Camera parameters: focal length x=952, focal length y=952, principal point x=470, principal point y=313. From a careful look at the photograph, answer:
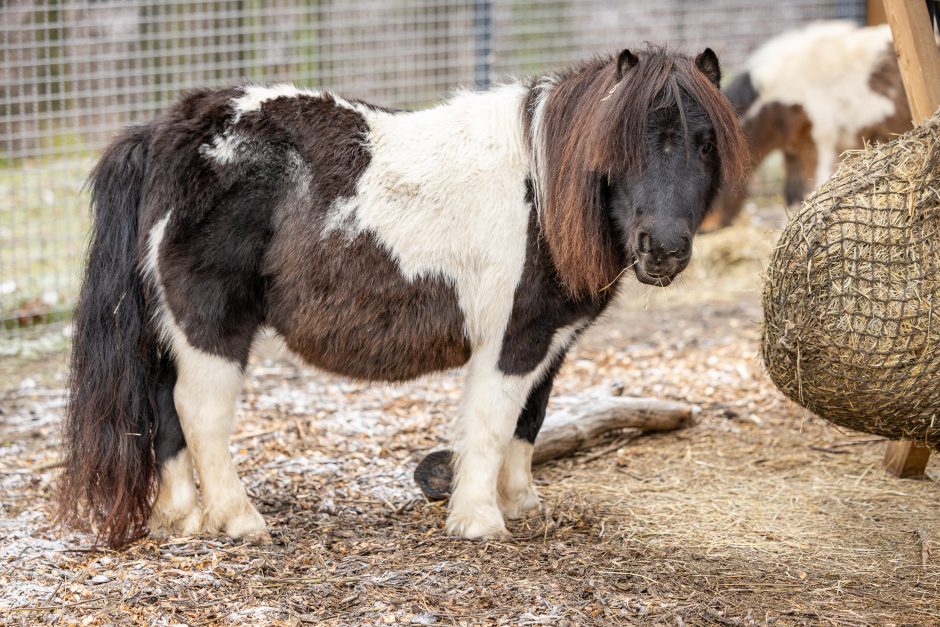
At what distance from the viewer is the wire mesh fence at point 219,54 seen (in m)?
7.27

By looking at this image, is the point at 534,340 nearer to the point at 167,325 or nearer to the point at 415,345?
the point at 415,345

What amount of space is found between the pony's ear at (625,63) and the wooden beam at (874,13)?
20.8 ft

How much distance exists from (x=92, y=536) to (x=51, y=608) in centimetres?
72

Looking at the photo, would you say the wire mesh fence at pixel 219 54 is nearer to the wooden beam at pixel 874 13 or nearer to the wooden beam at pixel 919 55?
the wooden beam at pixel 874 13

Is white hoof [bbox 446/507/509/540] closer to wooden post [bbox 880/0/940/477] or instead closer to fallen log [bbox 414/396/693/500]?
fallen log [bbox 414/396/693/500]

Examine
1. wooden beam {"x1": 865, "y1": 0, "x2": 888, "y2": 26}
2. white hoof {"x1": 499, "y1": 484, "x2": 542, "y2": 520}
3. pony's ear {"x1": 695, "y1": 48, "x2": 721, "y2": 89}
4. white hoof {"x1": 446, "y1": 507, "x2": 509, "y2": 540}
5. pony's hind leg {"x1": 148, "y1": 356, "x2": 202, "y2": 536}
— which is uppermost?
wooden beam {"x1": 865, "y1": 0, "x2": 888, "y2": 26}

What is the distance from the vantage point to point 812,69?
24.6ft

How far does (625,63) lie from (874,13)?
6.85m

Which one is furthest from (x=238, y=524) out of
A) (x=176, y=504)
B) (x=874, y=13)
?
(x=874, y=13)

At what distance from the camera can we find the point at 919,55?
12.4ft

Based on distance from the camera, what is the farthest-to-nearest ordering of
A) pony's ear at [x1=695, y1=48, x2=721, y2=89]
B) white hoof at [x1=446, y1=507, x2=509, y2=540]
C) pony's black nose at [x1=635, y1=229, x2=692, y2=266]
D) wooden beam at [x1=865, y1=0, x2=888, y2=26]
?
wooden beam at [x1=865, y1=0, x2=888, y2=26] < white hoof at [x1=446, y1=507, x2=509, y2=540] < pony's ear at [x1=695, y1=48, x2=721, y2=89] < pony's black nose at [x1=635, y1=229, x2=692, y2=266]

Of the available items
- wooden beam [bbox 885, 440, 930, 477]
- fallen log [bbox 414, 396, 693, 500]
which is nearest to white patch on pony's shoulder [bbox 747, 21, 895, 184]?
fallen log [bbox 414, 396, 693, 500]

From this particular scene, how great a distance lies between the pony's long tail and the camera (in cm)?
369

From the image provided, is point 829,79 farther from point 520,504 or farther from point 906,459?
point 520,504
